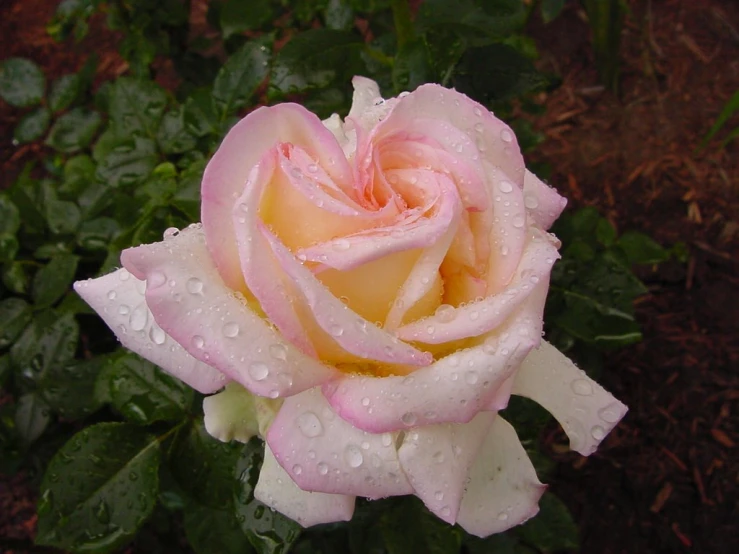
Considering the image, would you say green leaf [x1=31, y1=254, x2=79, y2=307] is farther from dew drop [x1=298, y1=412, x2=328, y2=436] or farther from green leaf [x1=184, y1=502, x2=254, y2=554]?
dew drop [x1=298, y1=412, x2=328, y2=436]

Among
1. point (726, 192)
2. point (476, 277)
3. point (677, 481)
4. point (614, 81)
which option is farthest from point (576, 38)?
point (476, 277)

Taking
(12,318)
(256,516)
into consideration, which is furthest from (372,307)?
(12,318)

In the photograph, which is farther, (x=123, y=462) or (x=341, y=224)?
(x=123, y=462)

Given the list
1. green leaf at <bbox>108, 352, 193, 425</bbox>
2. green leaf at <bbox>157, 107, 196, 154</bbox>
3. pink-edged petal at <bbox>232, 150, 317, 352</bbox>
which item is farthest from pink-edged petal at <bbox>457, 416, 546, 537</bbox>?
green leaf at <bbox>157, 107, 196, 154</bbox>

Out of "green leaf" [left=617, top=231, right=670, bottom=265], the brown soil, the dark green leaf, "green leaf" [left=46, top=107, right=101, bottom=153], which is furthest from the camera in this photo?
the brown soil

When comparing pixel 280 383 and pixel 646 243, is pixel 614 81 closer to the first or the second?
pixel 646 243

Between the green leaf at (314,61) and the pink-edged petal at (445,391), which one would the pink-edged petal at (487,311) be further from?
the green leaf at (314,61)

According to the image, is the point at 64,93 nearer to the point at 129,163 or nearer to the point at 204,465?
the point at 129,163
